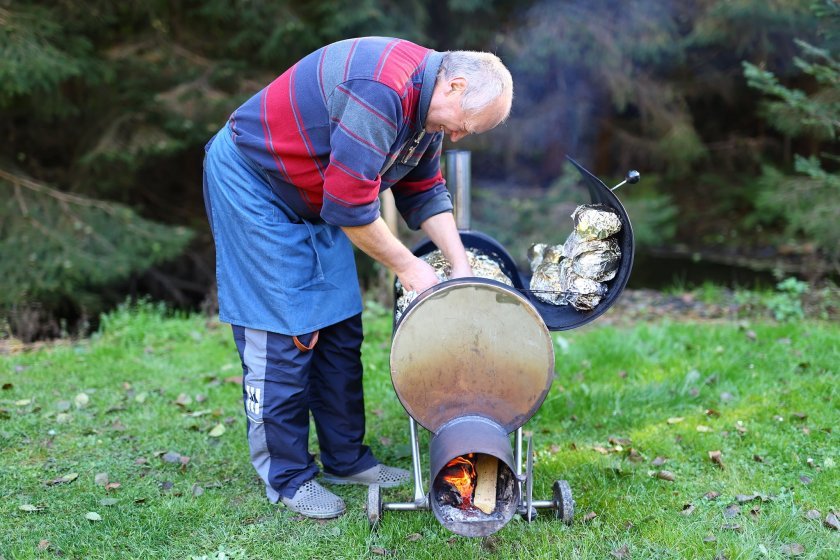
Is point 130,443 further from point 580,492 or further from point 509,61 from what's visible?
point 509,61

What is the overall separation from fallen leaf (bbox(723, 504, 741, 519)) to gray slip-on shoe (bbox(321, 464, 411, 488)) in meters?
1.26

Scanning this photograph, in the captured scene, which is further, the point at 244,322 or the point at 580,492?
the point at 580,492

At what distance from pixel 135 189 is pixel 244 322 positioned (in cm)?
677

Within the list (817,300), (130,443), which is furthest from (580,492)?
(817,300)

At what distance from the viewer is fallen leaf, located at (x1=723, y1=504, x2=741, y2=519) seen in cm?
285

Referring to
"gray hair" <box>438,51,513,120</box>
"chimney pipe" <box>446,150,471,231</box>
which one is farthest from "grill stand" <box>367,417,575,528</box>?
"gray hair" <box>438,51,513,120</box>

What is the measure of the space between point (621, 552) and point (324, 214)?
4.97 feet

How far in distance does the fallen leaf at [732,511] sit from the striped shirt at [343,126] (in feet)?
5.62

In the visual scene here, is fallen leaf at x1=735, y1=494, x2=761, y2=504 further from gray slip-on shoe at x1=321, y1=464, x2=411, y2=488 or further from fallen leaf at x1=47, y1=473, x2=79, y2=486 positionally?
fallen leaf at x1=47, y1=473, x2=79, y2=486

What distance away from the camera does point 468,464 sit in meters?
2.48

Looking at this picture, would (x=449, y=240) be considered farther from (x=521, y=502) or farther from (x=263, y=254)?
(x=521, y=502)

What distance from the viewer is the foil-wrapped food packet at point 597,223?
261 centimetres

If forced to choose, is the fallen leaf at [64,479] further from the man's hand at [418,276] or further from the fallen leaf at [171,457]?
the man's hand at [418,276]

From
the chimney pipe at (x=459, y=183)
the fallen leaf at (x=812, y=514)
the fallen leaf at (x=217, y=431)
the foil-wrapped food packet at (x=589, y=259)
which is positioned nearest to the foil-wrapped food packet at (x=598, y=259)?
the foil-wrapped food packet at (x=589, y=259)
